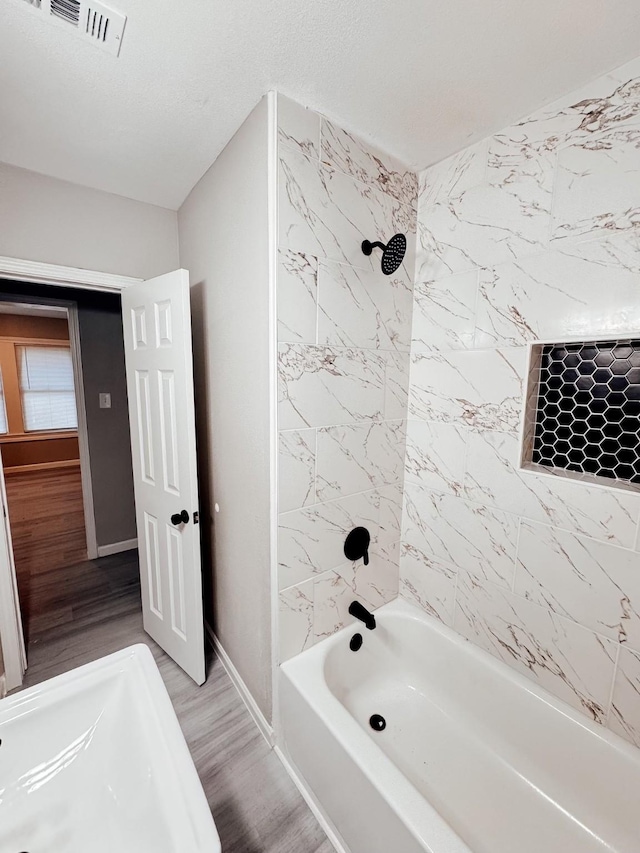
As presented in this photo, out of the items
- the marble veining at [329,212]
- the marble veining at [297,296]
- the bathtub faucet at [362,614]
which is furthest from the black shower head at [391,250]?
the bathtub faucet at [362,614]

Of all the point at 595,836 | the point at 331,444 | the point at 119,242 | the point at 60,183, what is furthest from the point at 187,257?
the point at 595,836

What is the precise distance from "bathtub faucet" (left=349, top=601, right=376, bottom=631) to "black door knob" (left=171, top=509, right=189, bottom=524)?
0.90 metres

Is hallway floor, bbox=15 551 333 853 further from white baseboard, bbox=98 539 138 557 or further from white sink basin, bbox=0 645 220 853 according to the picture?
white sink basin, bbox=0 645 220 853

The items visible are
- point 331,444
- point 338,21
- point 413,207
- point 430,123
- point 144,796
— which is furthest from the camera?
point 413,207

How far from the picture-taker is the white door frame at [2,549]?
1630mm

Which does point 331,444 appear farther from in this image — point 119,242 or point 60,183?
point 60,183

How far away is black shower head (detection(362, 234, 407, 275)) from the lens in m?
1.33

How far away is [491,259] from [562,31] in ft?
2.00

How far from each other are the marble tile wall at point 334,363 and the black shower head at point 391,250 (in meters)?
0.05

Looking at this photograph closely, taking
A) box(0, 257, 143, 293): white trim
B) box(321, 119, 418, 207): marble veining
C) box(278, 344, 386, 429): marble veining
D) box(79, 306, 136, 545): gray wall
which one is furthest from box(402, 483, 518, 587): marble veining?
box(79, 306, 136, 545): gray wall

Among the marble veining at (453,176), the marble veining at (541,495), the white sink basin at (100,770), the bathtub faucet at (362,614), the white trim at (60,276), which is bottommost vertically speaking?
the bathtub faucet at (362,614)

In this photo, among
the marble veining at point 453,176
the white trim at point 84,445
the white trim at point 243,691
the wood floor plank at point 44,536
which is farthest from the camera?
the white trim at point 84,445

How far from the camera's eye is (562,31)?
3.20 feet

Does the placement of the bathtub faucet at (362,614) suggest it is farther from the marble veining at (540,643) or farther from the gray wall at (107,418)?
the gray wall at (107,418)
